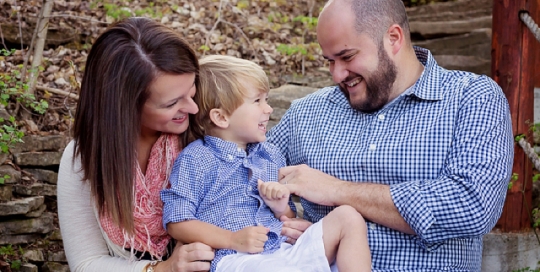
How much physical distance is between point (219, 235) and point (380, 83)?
97 cm

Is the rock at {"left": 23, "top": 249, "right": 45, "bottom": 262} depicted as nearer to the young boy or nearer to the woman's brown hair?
the woman's brown hair

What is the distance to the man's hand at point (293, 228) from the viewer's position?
9.08 feet

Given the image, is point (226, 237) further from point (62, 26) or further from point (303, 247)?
point (62, 26)

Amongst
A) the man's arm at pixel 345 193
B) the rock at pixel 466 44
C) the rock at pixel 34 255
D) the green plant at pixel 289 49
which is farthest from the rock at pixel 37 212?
the rock at pixel 466 44

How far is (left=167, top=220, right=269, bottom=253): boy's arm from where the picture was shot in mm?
2561

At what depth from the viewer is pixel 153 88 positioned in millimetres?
2672

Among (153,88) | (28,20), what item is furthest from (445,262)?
(28,20)

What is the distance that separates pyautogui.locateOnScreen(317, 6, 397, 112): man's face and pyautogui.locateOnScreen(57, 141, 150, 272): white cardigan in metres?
1.16

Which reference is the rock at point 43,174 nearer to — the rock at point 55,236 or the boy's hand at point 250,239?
the rock at point 55,236

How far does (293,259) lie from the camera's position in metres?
2.59

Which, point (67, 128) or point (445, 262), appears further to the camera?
point (67, 128)

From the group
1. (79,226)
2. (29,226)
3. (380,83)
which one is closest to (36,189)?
(29,226)

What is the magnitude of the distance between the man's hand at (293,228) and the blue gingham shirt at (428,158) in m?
0.27

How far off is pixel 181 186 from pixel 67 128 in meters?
2.21
